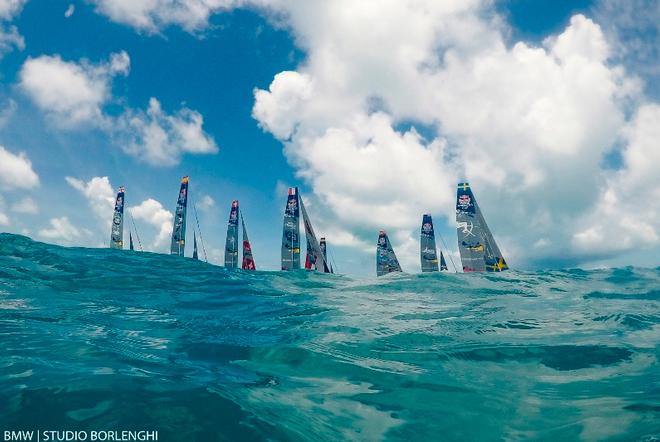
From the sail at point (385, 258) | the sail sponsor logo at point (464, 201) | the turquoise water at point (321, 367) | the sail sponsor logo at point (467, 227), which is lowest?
the turquoise water at point (321, 367)

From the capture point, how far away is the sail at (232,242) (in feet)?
177

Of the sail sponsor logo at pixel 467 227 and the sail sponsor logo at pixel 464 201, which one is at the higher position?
the sail sponsor logo at pixel 464 201

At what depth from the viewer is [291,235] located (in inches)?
1852

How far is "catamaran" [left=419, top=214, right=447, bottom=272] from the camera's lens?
4956 centimetres

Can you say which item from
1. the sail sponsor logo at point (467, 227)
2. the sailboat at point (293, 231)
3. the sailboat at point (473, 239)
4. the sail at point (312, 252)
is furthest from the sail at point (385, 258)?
the sail sponsor logo at point (467, 227)

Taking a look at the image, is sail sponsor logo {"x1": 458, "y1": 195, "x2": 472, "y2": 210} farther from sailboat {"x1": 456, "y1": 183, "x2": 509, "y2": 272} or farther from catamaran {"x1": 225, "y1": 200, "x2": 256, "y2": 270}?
catamaran {"x1": 225, "y1": 200, "x2": 256, "y2": 270}

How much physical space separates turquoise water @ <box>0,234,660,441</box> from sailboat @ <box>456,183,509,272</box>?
28.7m

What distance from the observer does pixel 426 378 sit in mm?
4910

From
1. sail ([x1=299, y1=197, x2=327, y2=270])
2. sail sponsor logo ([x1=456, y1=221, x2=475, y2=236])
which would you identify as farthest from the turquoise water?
sail ([x1=299, y1=197, x2=327, y2=270])

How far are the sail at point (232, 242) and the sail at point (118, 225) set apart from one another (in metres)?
16.1

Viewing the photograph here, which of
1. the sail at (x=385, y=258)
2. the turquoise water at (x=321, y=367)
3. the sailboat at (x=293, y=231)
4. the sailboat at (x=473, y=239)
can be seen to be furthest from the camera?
the sail at (x=385, y=258)

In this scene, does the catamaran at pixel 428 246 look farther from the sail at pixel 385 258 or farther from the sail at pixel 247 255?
the sail at pixel 247 255

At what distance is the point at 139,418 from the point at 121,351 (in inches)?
96.2

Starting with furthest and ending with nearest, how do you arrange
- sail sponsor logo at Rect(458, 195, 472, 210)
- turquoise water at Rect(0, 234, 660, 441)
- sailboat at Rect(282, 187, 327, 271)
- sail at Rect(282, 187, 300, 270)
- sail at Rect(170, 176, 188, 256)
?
sail at Rect(170, 176, 188, 256), sail at Rect(282, 187, 300, 270), sailboat at Rect(282, 187, 327, 271), sail sponsor logo at Rect(458, 195, 472, 210), turquoise water at Rect(0, 234, 660, 441)
